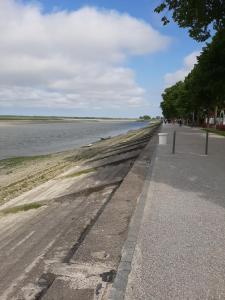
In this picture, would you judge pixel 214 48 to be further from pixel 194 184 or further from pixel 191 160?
pixel 194 184

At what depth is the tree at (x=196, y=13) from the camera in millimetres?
16297

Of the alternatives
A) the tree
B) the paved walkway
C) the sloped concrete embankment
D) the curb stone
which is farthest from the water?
the curb stone

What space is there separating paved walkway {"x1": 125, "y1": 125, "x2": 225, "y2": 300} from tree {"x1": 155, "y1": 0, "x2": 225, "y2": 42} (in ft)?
33.4

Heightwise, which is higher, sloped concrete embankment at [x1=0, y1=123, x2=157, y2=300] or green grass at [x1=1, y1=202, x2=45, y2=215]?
sloped concrete embankment at [x1=0, y1=123, x2=157, y2=300]

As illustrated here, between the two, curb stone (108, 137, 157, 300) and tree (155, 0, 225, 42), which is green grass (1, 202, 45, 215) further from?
tree (155, 0, 225, 42)

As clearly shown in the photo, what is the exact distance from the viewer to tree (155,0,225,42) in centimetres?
1630

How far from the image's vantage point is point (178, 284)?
149 inches

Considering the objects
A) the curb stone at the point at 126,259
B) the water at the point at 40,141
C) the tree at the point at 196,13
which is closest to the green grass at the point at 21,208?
the curb stone at the point at 126,259

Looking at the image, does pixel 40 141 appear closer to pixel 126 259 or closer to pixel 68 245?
pixel 68 245

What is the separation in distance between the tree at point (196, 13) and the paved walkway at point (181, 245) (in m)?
10.2

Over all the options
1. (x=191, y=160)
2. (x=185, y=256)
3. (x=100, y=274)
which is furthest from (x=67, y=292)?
(x=191, y=160)

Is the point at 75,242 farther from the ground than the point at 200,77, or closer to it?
closer to it

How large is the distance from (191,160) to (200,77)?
60.2ft

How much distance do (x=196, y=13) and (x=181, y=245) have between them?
13999 mm
